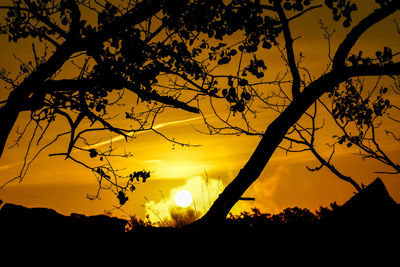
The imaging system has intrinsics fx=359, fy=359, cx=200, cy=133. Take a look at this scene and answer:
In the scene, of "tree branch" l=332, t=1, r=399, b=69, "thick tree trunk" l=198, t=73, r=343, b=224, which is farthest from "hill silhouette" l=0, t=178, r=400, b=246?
"tree branch" l=332, t=1, r=399, b=69

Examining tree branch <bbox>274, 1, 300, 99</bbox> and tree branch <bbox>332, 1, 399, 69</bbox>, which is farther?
Result: tree branch <bbox>274, 1, 300, 99</bbox>

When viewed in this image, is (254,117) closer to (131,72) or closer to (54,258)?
(131,72)

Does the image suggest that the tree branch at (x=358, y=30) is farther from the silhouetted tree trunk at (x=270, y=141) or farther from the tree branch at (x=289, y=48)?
the tree branch at (x=289, y=48)

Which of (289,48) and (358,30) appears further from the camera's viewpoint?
(289,48)

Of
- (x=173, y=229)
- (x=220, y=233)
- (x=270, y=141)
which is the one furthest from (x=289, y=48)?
(x=173, y=229)

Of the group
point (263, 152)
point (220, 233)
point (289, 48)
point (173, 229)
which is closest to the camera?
point (220, 233)

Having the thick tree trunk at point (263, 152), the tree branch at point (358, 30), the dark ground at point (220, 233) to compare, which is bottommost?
the dark ground at point (220, 233)

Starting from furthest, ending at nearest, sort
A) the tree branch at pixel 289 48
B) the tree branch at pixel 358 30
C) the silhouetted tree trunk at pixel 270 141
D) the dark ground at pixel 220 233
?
the tree branch at pixel 289 48 → the silhouetted tree trunk at pixel 270 141 → the tree branch at pixel 358 30 → the dark ground at pixel 220 233

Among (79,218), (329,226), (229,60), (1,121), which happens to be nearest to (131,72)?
(229,60)

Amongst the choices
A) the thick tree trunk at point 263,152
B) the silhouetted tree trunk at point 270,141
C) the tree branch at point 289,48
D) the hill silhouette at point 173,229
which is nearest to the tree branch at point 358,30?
the silhouetted tree trunk at point 270,141

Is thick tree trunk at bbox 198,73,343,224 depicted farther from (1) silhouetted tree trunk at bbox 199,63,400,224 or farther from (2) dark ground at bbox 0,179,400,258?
(2) dark ground at bbox 0,179,400,258

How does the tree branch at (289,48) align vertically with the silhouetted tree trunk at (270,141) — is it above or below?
above

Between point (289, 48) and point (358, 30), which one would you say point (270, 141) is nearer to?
point (289, 48)

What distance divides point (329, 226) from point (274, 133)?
2033 millimetres
